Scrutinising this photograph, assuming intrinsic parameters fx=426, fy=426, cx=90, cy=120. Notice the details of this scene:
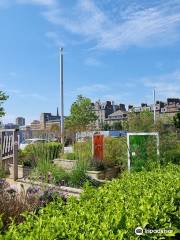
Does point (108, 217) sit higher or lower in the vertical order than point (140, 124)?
lower

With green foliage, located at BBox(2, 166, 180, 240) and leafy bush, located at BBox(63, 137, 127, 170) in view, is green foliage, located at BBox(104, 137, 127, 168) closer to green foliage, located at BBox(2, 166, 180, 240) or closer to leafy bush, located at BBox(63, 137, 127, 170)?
leafy bush, located at BBox(63, 137, 127, 170)

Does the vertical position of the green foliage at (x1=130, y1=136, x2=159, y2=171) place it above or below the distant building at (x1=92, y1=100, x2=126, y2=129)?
below

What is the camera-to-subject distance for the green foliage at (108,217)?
324 centimetres

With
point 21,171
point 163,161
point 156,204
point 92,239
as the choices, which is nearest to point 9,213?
point 156,204

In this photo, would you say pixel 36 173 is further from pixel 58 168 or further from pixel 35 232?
pixel 35 232

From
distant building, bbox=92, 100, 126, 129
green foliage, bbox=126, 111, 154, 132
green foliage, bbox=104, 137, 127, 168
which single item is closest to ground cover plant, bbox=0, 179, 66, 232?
green foliage, bbox=104, 137, 127, 168

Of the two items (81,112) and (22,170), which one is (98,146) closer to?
(22,170)

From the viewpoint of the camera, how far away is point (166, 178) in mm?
5930

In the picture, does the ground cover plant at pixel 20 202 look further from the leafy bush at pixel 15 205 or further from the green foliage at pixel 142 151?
the green foliage at pixel 142 151

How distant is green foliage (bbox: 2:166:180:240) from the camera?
10.6 feet

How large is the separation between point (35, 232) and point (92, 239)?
1.51ft

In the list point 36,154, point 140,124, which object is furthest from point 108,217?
point 140,124

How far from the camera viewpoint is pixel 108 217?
3645 millimetres

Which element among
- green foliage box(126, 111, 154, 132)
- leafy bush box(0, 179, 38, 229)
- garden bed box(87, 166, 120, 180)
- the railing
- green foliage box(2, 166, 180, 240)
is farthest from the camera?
the railing
